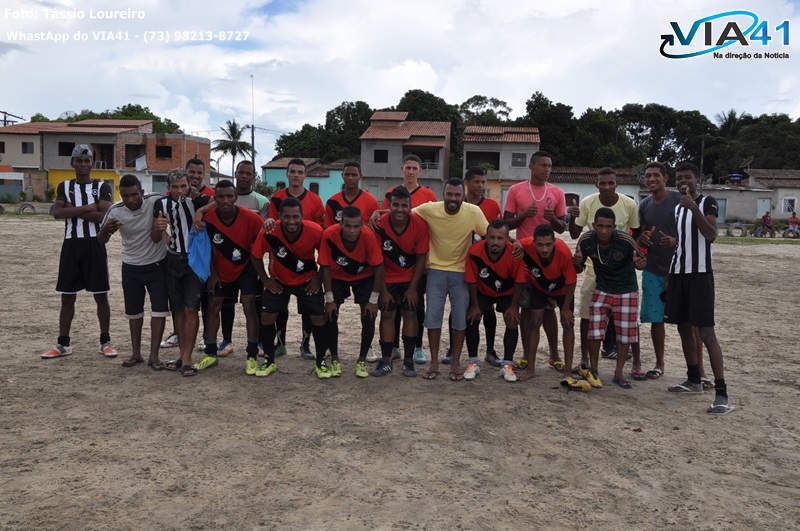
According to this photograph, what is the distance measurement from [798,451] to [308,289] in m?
4.25

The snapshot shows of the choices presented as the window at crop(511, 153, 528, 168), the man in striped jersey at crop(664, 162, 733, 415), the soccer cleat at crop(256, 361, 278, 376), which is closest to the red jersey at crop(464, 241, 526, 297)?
the man in striped jersey at crop(664, 162, 733, 415)

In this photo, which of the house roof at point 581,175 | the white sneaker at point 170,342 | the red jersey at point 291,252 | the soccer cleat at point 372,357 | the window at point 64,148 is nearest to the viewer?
the red jersey at point 291,252

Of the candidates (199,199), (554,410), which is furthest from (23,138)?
(554,410)

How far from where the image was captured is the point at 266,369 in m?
6.23

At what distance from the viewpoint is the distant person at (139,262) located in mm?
6324

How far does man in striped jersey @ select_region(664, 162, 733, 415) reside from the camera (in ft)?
18.4

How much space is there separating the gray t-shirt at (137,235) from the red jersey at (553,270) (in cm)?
372

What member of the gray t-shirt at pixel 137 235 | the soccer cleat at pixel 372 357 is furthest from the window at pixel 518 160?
the gray t-shirt at pixel 137 235

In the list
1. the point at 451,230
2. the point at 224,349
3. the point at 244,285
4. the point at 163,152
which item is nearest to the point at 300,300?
the point at 244,285

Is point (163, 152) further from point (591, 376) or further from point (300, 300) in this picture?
point (591, 376)

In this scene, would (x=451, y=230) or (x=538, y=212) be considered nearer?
(x=451, y=230)

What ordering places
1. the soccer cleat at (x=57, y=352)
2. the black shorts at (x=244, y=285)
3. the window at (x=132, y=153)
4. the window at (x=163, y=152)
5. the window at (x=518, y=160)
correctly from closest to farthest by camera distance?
1. the black shorts at (x=244, y=285)
2. the soccer cleat at (x=57, y=352)
3. the window at (x=518, y=160)
4. the window at (x=163, y=152)
5. the window at (x=132, y=153)

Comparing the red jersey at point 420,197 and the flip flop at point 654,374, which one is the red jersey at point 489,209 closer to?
the red jersey at point 420,197

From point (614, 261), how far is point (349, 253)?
8.33 feet
